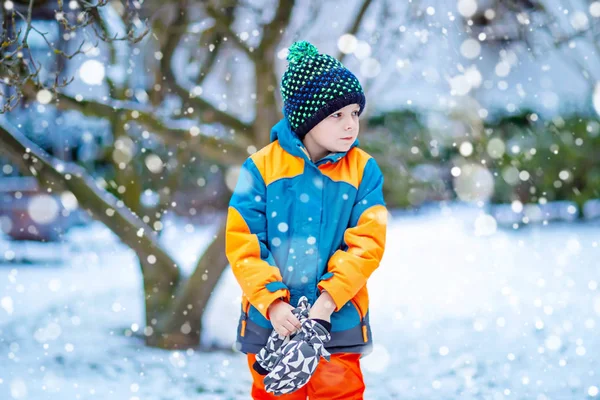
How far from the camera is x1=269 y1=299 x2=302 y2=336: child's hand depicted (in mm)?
1583

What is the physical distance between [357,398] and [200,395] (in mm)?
1554

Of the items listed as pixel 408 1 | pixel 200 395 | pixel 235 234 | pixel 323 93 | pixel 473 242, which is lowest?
pixel 473 242

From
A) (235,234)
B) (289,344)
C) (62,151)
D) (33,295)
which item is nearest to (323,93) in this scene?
(235,234)

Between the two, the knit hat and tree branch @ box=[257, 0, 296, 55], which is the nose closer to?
the knit hat

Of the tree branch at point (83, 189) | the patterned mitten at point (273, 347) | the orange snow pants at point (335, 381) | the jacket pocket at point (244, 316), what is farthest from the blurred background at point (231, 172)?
the orange snow pants at point (335, 381)

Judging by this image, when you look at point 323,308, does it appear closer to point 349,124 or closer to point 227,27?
point 349,124

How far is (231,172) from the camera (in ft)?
14.8

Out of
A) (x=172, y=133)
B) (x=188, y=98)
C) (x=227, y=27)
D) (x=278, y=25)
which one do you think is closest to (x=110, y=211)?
(x=172, y=133)

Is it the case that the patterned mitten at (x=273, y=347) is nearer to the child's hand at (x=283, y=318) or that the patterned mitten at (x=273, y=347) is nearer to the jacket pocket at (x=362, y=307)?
the child's hand at (x=283, y=318)

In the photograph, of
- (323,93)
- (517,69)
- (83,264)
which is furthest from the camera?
(83,264)

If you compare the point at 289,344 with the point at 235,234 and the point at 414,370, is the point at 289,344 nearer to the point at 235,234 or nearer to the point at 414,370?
the point at 235,234

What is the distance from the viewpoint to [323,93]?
167 centimetres

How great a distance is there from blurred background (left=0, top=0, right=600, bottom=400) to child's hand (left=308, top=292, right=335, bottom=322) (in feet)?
4.32

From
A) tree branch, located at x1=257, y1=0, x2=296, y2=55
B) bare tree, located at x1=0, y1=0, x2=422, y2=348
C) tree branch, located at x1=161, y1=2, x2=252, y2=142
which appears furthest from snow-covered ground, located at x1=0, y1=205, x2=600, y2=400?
tree branch, located at x1=257, y1=0, x2=296, y2=55
